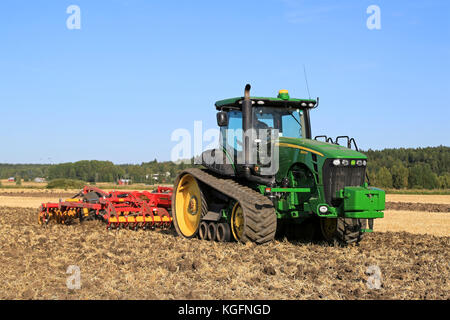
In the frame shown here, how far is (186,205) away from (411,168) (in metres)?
64.9

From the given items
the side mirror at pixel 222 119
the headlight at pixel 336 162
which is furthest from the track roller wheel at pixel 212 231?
the headlight at pixel 336 162

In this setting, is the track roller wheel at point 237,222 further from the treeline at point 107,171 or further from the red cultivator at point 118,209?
the treeline at point 107,171

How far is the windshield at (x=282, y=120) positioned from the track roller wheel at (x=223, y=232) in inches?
83.8

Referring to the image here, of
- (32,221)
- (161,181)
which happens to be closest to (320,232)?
(32,221)

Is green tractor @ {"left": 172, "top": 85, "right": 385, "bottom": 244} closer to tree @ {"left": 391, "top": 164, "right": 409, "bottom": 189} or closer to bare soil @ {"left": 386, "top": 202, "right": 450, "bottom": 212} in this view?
bare soil @ {"left": 386, "top": 202, "right": 450, "bottom": 212}

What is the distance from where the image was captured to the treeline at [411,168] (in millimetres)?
68750

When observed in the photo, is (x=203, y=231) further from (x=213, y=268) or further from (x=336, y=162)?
(x=213, y=268)

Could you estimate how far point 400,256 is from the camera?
376 inches

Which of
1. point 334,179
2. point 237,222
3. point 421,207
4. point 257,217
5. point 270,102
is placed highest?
point 270,102

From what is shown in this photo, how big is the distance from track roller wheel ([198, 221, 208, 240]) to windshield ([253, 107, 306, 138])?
8.08ft

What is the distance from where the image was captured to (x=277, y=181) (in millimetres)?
10969

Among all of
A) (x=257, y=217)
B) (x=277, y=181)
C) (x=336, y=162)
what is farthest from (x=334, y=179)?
(x=257, y=217)

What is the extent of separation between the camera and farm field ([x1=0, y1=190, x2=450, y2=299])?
259 inches

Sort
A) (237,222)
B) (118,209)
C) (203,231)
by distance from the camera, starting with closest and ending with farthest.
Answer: (237,222) → (203,231) → (118,209)
